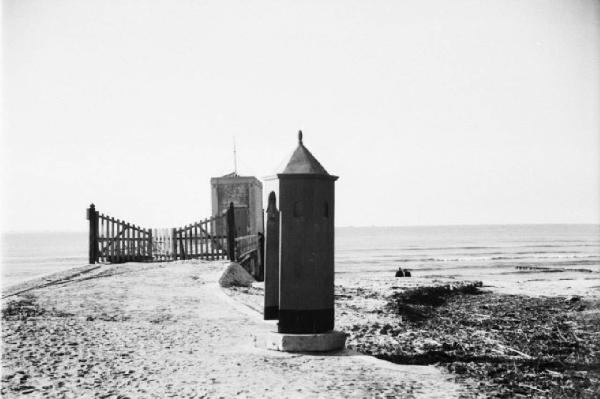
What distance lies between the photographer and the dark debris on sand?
20.3 ft

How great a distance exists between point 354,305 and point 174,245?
31.5 feet

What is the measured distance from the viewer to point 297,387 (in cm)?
550

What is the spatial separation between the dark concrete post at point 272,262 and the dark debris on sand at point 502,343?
4.65ft

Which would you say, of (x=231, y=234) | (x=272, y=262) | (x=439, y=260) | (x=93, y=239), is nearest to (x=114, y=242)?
(x=93, y=239)

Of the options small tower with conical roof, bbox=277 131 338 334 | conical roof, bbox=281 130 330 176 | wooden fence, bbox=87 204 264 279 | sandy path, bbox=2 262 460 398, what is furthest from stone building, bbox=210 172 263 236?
small tower with conical roof, bbox=277 131 338 334

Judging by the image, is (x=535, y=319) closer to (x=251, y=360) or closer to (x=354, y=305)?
(x=354, y=305)

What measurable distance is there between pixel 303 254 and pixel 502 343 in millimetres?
4349

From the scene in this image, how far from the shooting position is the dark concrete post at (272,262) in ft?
25.0

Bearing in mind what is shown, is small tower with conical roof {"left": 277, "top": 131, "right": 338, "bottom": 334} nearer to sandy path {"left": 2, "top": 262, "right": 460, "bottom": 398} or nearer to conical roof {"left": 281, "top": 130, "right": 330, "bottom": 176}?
conical roof {"left": 281, "top": 130, "right": 330, "bottom": 176}

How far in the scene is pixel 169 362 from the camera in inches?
257

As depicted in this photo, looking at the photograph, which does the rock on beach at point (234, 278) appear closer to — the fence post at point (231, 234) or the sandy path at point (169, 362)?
the fence post at point (231, 234)

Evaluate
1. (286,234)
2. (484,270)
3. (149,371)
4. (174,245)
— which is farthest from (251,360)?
(484,270)

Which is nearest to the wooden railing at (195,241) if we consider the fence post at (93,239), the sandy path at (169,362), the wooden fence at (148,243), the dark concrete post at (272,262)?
the wooden fence at (148,243)

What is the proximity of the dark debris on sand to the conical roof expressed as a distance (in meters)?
2.59
